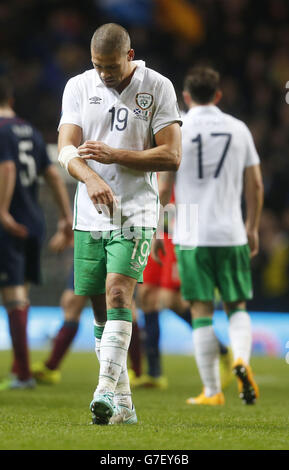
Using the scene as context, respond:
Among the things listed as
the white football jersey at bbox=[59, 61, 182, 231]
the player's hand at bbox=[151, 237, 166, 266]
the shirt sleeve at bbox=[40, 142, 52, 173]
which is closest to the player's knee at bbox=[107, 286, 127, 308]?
the white football jersey at bbox=[59, 61, 182, 231]

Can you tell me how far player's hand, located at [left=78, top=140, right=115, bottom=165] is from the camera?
432 cm

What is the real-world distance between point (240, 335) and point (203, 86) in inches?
70.7

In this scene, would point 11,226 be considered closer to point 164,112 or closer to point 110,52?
point 164,112

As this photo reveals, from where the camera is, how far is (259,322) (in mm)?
11625

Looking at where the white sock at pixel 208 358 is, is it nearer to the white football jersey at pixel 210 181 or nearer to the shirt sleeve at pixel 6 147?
the white football jersey at pixel 210 181

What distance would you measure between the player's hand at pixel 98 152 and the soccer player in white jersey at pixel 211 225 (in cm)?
193

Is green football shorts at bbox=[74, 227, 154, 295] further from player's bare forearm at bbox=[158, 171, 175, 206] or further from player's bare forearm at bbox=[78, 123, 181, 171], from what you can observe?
player's bare forearm at bbox=[158, 171, 175, 206]

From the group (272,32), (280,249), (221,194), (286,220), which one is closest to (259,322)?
(280,249)

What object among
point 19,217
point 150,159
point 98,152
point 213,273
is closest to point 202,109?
point 213,273

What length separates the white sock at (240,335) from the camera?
6.01 meters

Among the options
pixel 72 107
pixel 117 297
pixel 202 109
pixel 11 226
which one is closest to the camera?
pixel 117 297

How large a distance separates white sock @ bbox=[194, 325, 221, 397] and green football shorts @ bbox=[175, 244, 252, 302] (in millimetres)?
249

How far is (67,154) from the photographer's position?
4.49 meters

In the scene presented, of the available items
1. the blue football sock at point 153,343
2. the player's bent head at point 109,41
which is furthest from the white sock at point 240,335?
the player's bent head at point 109,41
